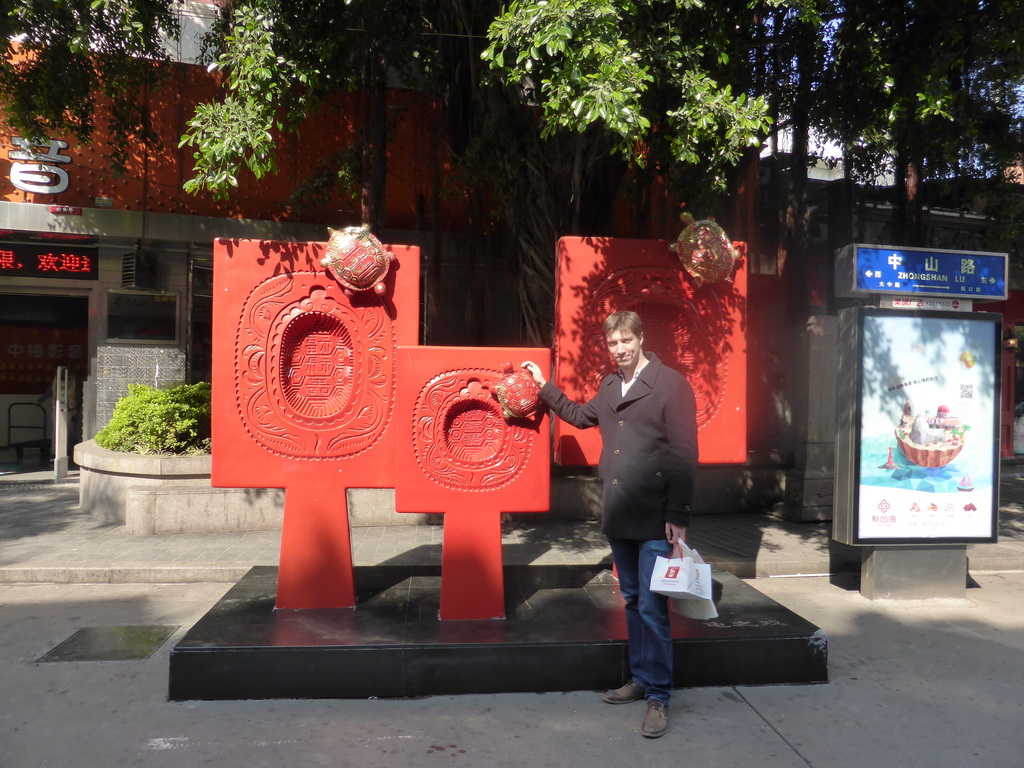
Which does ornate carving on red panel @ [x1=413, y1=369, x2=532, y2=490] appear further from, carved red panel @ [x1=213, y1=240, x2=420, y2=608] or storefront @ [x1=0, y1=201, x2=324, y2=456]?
storefront @ [x1=0, y1=201, x2=324, y2=456]

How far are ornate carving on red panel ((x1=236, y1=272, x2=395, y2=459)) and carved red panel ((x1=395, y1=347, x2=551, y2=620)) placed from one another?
30 cm

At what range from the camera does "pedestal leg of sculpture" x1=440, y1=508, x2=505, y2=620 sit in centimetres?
457

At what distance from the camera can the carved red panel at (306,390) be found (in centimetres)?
473

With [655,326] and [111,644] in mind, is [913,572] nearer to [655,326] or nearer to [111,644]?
[655,326]

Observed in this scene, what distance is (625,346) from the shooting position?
3.97 meters

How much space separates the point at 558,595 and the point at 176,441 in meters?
4.88

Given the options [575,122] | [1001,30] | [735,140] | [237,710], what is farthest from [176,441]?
[1001,30]

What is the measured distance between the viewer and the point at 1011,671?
453 cm

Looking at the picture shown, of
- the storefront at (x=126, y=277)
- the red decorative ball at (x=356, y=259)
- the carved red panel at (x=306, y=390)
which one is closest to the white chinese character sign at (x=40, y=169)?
the storefront at (x=126, y=277)

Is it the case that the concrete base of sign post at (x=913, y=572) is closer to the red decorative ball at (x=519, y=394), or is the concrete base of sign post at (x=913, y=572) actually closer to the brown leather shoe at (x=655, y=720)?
the brown leather shoe at (x=655, y=720)

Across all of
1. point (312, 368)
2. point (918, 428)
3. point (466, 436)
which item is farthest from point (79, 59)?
point (918, 428)

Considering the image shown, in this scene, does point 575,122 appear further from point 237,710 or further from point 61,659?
point 61,659

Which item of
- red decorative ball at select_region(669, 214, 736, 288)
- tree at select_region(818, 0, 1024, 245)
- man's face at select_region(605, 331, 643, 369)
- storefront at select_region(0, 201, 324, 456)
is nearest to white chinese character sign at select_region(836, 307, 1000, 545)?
red decorative ball at select_region(669, 214, 736, 288)

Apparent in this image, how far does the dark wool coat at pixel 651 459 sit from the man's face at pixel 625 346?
0.09m
